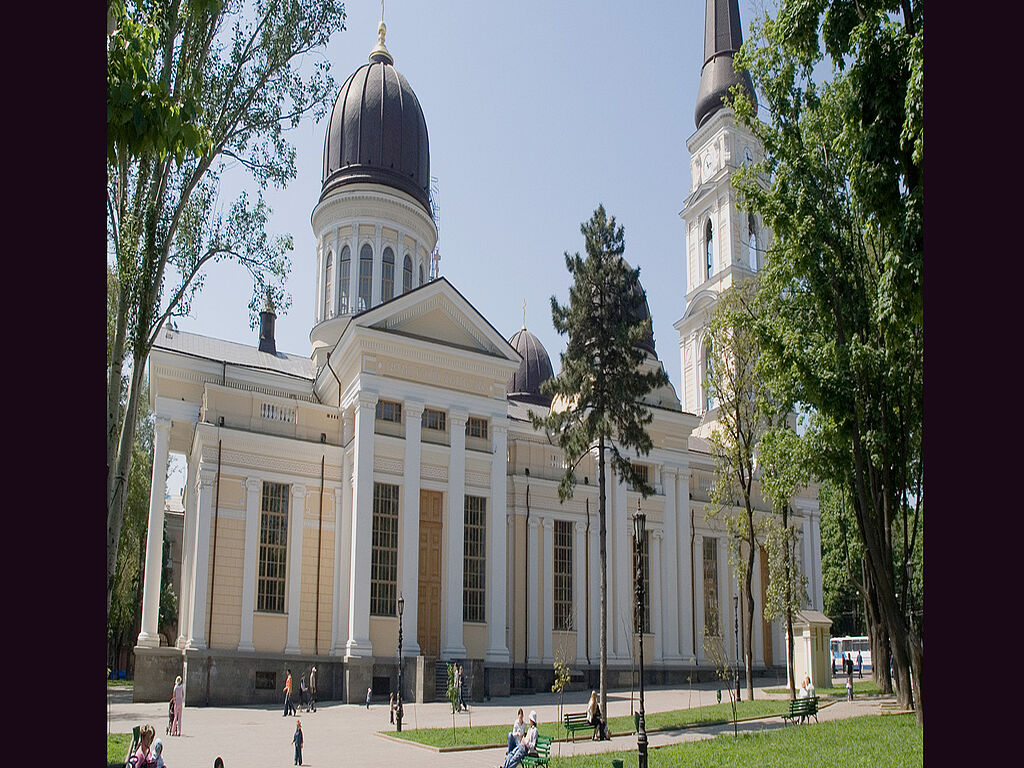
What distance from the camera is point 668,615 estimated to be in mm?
38656

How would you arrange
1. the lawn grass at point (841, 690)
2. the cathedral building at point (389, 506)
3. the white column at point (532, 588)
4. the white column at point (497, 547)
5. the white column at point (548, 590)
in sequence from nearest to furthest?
the cathedral building at point (389, 506)
the lawn grass at point (841, 690)
the white column at point (497, 547)
the white column at point (532, 588)
the white column at point (548, 590)

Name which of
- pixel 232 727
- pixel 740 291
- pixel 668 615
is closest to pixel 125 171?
pixel 232 727

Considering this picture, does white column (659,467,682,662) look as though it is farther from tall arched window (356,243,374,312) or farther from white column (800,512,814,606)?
tall arched window (356,243,374,312)

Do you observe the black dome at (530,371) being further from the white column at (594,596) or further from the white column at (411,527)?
the white column at (411,527)

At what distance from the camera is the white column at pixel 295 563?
3027 cm

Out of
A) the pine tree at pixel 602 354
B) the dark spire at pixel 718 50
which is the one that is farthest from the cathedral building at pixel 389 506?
the dark spire at pixel 718 50

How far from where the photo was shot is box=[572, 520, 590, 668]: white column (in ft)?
119

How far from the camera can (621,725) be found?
23359mm

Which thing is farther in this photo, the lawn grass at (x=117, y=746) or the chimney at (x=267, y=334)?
the chimney at (x=267, y=334)

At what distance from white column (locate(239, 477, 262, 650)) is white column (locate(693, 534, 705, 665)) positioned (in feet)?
62.5

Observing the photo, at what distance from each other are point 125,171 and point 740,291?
2022cm

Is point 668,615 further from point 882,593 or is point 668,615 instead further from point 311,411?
point 882,593

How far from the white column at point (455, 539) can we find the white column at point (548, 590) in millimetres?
4916
